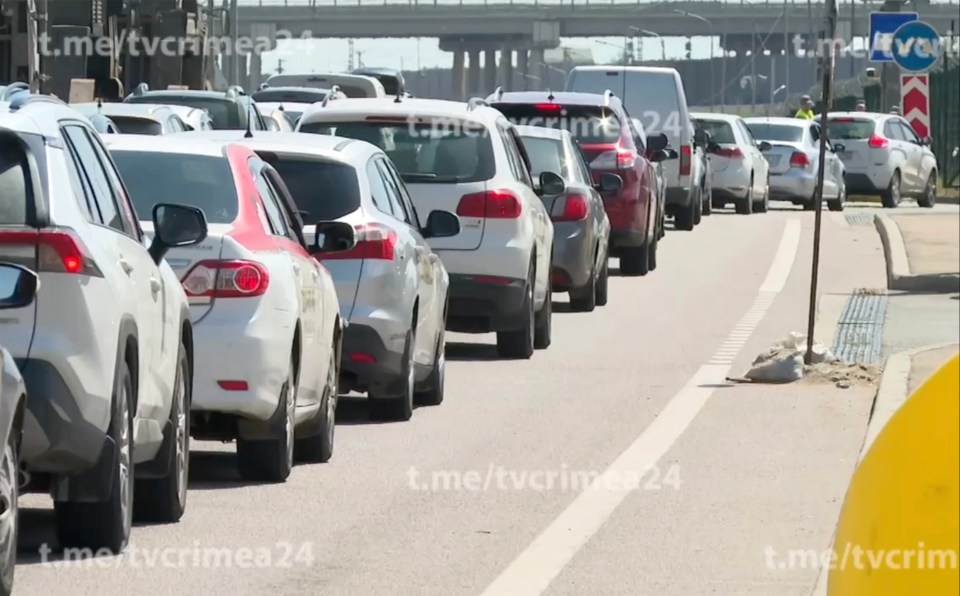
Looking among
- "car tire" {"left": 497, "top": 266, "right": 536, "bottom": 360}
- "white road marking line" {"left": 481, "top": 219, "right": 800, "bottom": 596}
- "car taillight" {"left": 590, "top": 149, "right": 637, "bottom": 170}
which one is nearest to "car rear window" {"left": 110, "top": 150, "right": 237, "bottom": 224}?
"white road marking line" {"left": 481, "top": 219, "right": 800, "bottom": 596}

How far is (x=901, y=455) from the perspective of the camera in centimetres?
454

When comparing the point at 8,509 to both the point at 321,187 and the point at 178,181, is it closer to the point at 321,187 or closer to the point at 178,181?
the point at 178,181

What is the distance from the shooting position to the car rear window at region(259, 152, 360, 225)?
12547mm

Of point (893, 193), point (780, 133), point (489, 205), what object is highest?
point (489, 205)

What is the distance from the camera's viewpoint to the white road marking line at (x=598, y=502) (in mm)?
8188

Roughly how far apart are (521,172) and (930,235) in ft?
49.3

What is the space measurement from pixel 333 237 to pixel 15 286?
397 centimetres

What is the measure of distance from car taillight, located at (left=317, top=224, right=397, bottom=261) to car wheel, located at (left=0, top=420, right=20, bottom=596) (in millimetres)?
5250

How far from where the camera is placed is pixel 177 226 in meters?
8.91

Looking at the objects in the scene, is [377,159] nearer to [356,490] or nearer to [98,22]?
[356,490]

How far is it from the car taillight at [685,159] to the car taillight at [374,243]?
21.1m

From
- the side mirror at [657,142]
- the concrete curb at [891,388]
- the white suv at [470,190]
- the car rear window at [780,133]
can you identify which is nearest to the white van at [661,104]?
the side mirror at [657,142]

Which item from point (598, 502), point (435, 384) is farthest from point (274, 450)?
point (435, 384)

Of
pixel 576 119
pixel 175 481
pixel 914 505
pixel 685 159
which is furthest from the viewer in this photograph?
pixel 685 159
